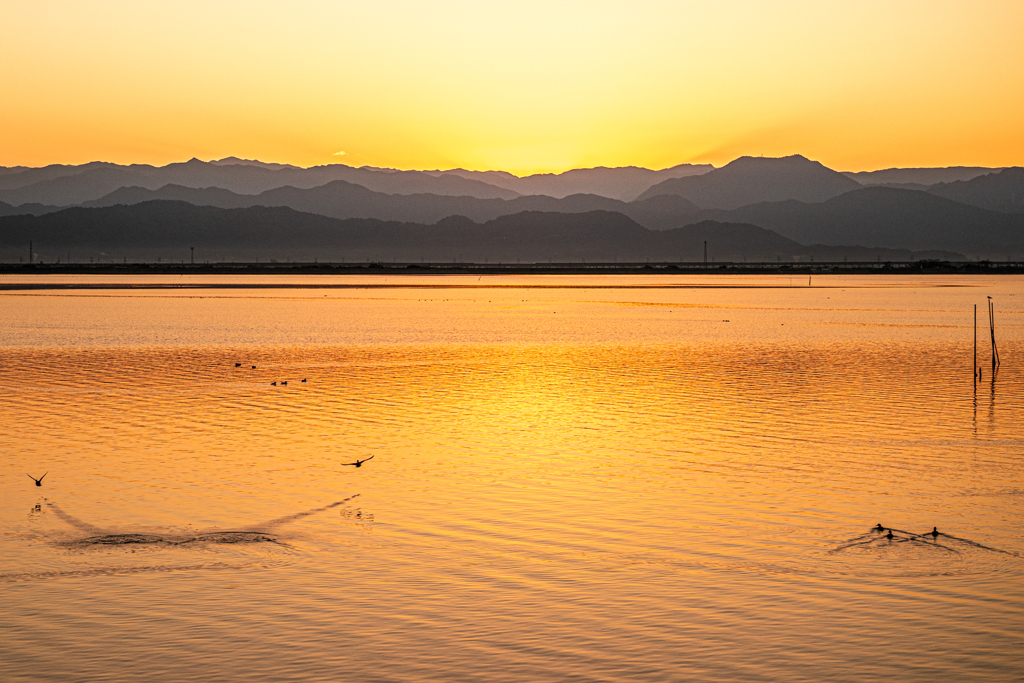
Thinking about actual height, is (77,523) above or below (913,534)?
above

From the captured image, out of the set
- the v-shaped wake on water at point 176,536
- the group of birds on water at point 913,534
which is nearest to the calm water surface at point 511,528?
the v-shaped wake on water at point 176,536

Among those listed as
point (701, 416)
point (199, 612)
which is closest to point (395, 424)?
point (701, 416)

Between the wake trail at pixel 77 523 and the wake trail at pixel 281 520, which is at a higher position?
the wake trail at pixel 77 523

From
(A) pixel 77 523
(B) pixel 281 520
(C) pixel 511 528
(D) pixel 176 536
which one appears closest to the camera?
(D) pixel 176 536

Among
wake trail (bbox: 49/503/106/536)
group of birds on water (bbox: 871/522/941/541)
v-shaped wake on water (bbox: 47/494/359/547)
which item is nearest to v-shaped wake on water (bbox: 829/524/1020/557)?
group of birds on water (bbox: 871/522/941/541)

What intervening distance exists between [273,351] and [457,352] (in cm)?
1035

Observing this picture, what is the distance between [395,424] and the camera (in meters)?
33.2

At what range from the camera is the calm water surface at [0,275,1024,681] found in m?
13.8

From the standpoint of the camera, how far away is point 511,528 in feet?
65.6

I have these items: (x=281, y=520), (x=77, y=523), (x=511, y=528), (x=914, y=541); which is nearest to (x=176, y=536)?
(x=281, y=520)

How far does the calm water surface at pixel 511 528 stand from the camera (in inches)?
545

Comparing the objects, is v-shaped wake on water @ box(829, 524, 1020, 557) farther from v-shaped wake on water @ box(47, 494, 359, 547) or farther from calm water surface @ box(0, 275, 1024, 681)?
v-shaped wake on water @ box(47, 494, 359, 547)

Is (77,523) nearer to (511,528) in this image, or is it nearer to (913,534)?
(511,528)

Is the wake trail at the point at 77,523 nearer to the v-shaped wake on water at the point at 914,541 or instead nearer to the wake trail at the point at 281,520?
the wake trail at the point at 281,520
